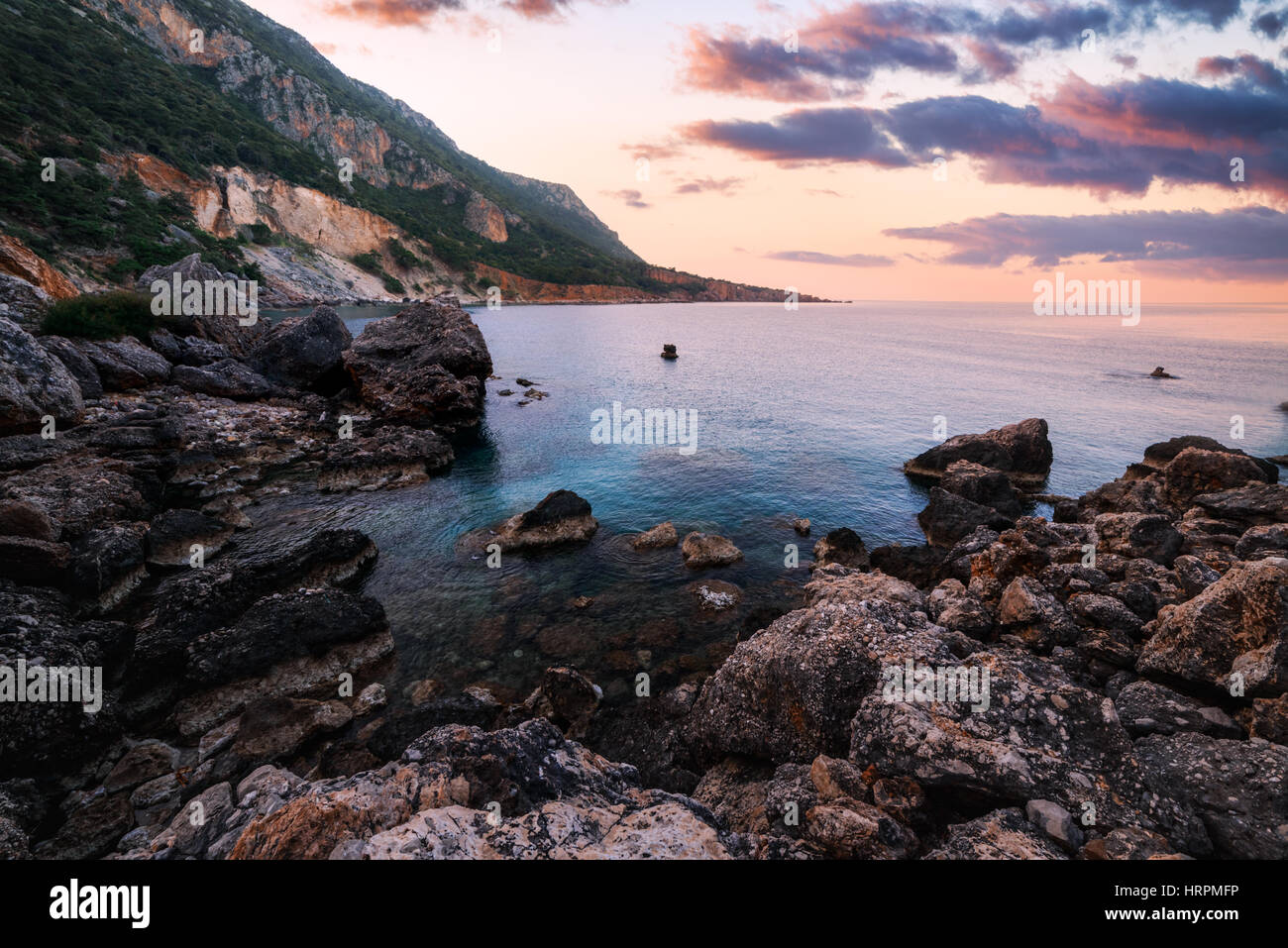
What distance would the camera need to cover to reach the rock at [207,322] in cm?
4434

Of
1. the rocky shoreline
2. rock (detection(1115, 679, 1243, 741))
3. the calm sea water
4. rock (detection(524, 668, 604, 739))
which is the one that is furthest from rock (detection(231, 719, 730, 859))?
rock (detection(1115, 679, 1243, 741))

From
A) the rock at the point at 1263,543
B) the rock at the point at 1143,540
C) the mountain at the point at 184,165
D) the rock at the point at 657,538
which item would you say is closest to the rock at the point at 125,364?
the mountain at the point at 184,165

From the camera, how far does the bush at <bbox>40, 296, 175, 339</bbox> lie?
34281 mm

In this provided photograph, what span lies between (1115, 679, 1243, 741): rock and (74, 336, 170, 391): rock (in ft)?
172

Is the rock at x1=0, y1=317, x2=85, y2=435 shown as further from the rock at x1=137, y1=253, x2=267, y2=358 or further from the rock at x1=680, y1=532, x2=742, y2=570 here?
the rock at x1=680, y1=532, x2=742, y2=570

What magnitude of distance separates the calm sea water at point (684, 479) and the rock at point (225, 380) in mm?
17998

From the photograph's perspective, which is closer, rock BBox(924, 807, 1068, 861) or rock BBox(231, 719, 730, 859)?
rock BBox(231, 719, 730, 859)

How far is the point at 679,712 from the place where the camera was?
13875 millimetres

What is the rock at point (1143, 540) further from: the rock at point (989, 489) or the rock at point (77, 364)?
the rock at point (77, 364)

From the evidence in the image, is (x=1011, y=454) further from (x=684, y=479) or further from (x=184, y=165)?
(x=184, y=165)

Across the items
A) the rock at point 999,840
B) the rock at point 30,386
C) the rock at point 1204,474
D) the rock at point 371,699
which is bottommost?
the rock at point 371,699

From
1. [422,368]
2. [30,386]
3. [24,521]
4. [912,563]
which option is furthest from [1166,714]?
[422,368]

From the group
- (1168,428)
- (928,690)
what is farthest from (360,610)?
(1168,428)

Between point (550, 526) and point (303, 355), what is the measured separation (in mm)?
34821
